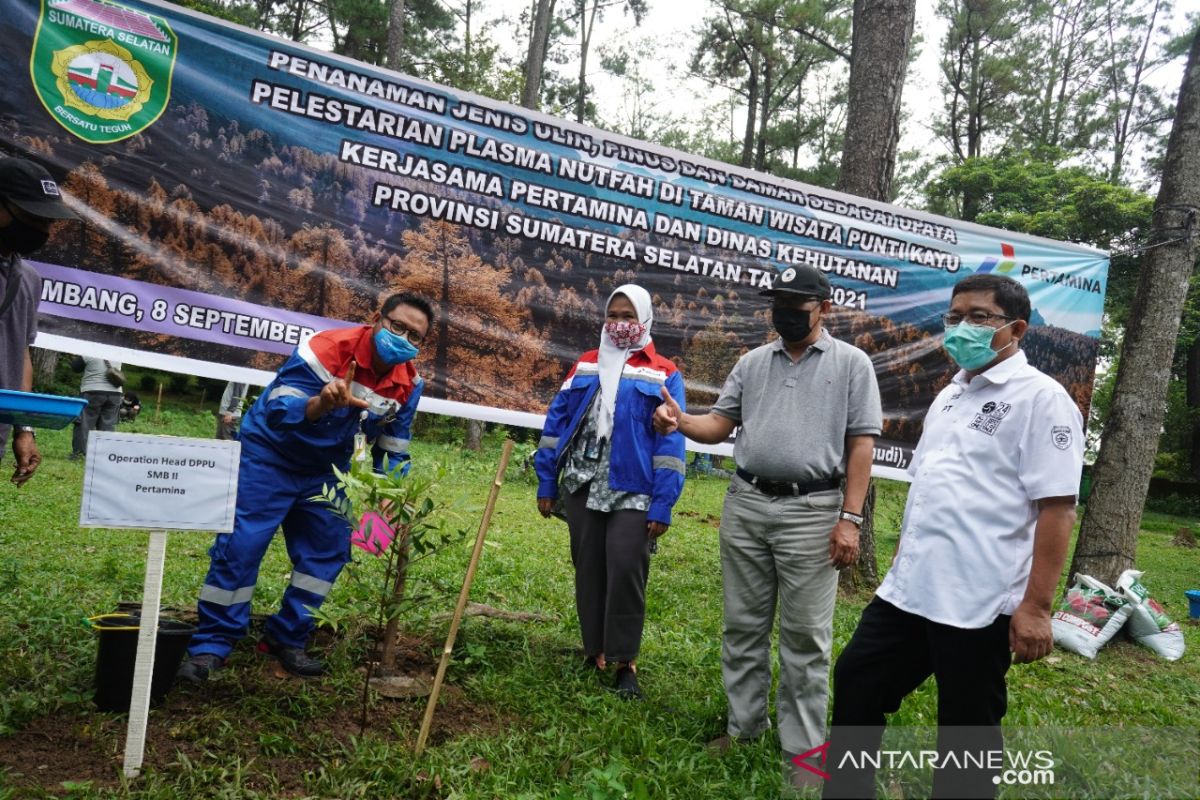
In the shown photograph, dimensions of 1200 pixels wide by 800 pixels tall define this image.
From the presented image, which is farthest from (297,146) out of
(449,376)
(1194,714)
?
(1194,714)

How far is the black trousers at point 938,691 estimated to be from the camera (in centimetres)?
225

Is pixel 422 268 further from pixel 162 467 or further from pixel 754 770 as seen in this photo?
pixel 754 770

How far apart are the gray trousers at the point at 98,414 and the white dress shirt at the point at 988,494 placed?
9109mm

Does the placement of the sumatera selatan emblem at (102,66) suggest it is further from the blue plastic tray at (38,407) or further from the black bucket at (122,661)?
the black bucket at (122,661)

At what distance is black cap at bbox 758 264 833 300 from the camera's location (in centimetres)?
323

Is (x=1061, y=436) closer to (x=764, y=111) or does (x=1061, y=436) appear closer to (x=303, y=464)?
(x=303, y=464)

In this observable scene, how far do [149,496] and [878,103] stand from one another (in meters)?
5.56

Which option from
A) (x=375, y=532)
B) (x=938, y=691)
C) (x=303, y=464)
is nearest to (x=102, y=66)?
(x=303, y=464)

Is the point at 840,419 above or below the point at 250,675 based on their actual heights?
above

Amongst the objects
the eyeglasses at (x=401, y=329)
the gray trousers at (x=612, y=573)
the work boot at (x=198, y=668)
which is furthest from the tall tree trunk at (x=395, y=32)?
the work boot at (x=198, y=668)

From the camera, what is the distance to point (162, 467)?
2662 mm

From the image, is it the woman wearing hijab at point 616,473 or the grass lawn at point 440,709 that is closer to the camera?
the grass lawn at point 440,709

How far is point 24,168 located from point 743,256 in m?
3.93

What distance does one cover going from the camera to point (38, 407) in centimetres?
243
